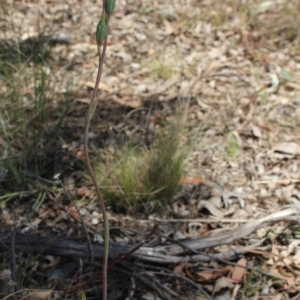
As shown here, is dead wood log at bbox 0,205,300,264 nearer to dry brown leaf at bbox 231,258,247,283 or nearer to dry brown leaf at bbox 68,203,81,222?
dry brown leaf at bbox 231,258,247,283

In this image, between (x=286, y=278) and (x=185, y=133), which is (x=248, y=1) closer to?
(x=185, y=133)

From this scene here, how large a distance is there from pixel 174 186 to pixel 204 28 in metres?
1.73

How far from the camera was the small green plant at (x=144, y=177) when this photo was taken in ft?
8.20

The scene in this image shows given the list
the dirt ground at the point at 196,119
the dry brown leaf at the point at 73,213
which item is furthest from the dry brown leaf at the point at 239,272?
the dry brown leaf at the point at 73,213

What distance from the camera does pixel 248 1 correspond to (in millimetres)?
4012

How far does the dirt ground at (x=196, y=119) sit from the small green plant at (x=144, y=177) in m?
0.07

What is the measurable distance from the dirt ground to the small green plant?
0.22 ft

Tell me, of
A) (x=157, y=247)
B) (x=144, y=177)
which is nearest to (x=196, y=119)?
(x=144, y=177)

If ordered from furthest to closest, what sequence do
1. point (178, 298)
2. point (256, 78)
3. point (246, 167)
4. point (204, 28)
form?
point (204, 28)
point (256, 78)
point (246, 167)
point (178, 298)

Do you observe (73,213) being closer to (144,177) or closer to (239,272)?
(144,177)

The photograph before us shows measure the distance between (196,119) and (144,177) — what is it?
0.73 metres

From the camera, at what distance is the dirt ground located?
230cm

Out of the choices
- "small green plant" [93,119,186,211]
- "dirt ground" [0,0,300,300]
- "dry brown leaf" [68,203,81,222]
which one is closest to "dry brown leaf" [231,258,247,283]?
"dirt ground" [0,0,300,300]

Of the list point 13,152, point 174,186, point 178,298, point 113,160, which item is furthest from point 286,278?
point 13,152
